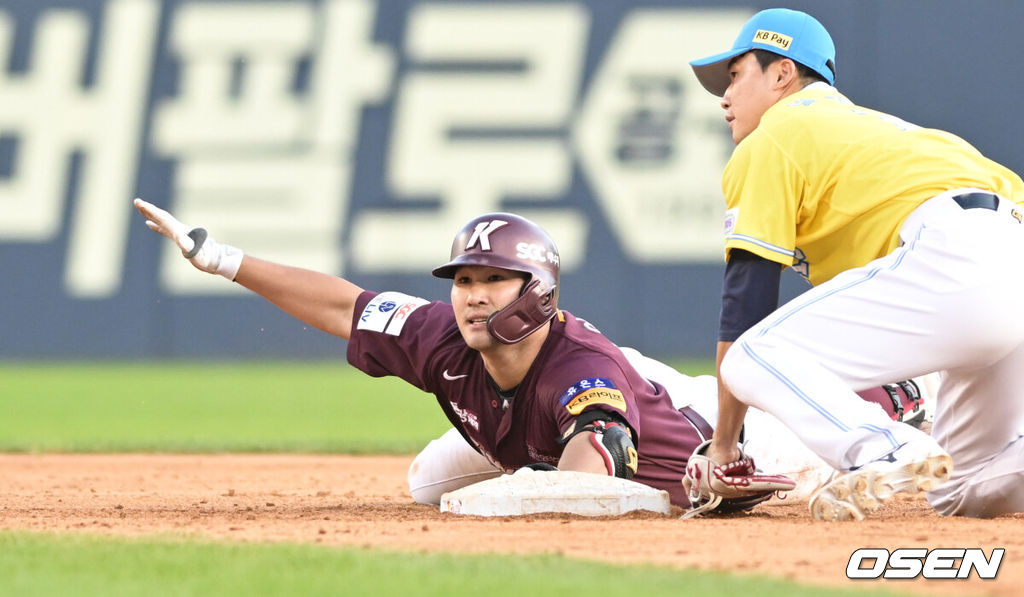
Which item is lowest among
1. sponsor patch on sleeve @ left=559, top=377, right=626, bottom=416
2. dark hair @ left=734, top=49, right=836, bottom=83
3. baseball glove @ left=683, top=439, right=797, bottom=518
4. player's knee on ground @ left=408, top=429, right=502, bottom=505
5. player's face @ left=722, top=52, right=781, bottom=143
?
player's knee on ground @ left=408, top=429, right=502, bottom=505

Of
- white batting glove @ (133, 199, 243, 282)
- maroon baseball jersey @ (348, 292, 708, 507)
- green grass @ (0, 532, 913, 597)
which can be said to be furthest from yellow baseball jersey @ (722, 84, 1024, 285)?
white batting glove @ (133, 199, 243, 282)

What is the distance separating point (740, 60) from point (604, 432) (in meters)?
1.31

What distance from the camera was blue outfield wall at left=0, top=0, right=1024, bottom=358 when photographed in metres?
13.6

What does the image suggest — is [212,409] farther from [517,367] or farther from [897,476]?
[897,476]

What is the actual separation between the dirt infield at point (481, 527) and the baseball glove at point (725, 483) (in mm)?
75

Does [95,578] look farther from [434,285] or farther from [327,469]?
[434,285]

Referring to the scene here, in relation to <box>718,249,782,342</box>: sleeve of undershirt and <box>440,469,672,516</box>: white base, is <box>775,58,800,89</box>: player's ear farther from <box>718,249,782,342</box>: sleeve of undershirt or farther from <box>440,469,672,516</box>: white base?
<box>440,469,672,516</box>: white base

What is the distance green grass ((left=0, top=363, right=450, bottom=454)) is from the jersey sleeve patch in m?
3.35

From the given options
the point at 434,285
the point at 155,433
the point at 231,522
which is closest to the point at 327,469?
the point at 155,433

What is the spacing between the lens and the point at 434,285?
13.4m

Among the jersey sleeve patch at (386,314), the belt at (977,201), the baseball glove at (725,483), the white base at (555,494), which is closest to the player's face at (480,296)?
the jersey sleeve patch at (386,314)

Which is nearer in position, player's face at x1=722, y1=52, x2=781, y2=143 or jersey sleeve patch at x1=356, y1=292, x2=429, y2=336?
player's face at x1=722, y1=52, x2=781, y2=143

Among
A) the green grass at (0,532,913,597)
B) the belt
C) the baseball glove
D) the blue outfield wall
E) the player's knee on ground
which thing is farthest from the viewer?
the blue outfield wall

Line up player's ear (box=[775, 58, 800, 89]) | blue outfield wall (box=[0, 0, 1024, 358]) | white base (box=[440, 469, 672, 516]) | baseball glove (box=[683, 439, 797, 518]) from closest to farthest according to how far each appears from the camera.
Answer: white base (box=[440, 469, 672, 516]) → baseball glove (box=[683, 439, 797, 518]) → player's ear (box=[775, 58, 800, 89]) → blue outfield wall (box=[0, 0, 1024, 358])
